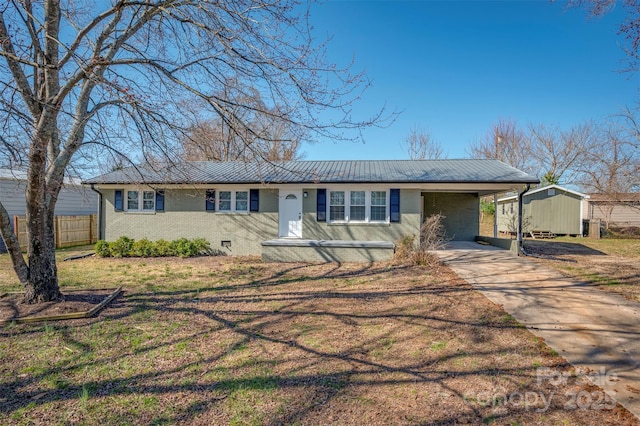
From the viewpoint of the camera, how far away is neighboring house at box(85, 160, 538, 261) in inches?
427

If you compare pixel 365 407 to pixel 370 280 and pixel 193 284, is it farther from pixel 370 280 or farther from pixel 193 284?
pixel 193 284

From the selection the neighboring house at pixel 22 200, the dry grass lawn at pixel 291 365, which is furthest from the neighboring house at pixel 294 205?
the dry grass lawn at pixel 291 365

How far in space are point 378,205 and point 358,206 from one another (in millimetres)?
720

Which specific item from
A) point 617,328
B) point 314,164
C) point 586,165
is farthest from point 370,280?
point 586,165

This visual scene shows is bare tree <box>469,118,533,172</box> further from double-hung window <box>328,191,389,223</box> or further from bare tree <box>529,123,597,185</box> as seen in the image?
double-hung window <box>328,191,389,223</box>

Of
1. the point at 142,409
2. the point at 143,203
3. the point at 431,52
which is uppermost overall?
the point at 431,52

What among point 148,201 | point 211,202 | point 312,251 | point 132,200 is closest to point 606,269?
point 312,251

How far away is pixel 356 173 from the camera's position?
12.6 m

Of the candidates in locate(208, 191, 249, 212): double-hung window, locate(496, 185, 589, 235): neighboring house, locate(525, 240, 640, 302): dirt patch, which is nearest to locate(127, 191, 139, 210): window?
locate(208, 191, 249, 212): double-hung window

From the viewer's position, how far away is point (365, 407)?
291 centimetres

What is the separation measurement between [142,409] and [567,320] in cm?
578

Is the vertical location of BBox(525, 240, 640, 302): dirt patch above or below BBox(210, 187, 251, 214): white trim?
below

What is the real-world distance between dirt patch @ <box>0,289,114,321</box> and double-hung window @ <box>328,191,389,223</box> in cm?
758

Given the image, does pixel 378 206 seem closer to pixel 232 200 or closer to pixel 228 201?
pixel 232 200
